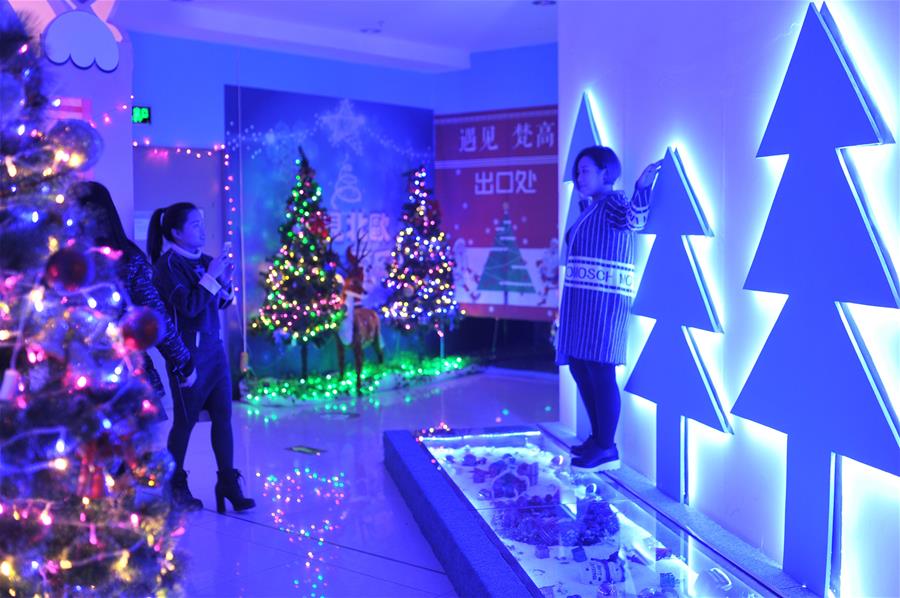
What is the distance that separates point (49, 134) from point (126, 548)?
94 cm

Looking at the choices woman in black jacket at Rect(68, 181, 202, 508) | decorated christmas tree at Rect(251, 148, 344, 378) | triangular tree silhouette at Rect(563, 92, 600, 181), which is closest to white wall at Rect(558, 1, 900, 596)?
triangular tree silhouette at Rect(563, 92, 600, 181)

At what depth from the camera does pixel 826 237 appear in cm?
300

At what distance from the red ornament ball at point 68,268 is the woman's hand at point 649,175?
281 centimetres

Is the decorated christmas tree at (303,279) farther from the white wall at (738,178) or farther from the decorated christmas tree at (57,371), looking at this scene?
the decorated christmas tree at (57,371)

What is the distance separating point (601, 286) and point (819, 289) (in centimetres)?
142

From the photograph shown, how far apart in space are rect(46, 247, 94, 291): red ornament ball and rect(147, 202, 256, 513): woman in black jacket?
227cm

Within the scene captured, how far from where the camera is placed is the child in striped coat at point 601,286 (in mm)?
4328

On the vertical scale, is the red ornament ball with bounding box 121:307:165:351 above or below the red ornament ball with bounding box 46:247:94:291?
below

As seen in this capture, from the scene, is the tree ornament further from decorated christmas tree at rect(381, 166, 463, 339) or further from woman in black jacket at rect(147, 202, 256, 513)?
decorated christmas tree at rect(381, 166, 463, 339)

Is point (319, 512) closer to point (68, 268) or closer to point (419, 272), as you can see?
point (68, 268)

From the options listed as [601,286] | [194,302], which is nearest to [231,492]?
[194,302]

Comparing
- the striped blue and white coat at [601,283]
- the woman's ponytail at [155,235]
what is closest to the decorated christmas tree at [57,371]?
the woman's ponytail at [155,235]

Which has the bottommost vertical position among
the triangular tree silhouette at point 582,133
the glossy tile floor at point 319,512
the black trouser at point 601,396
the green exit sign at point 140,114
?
the glossy tile floor at point 319,512

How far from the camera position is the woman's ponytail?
4.37 m
